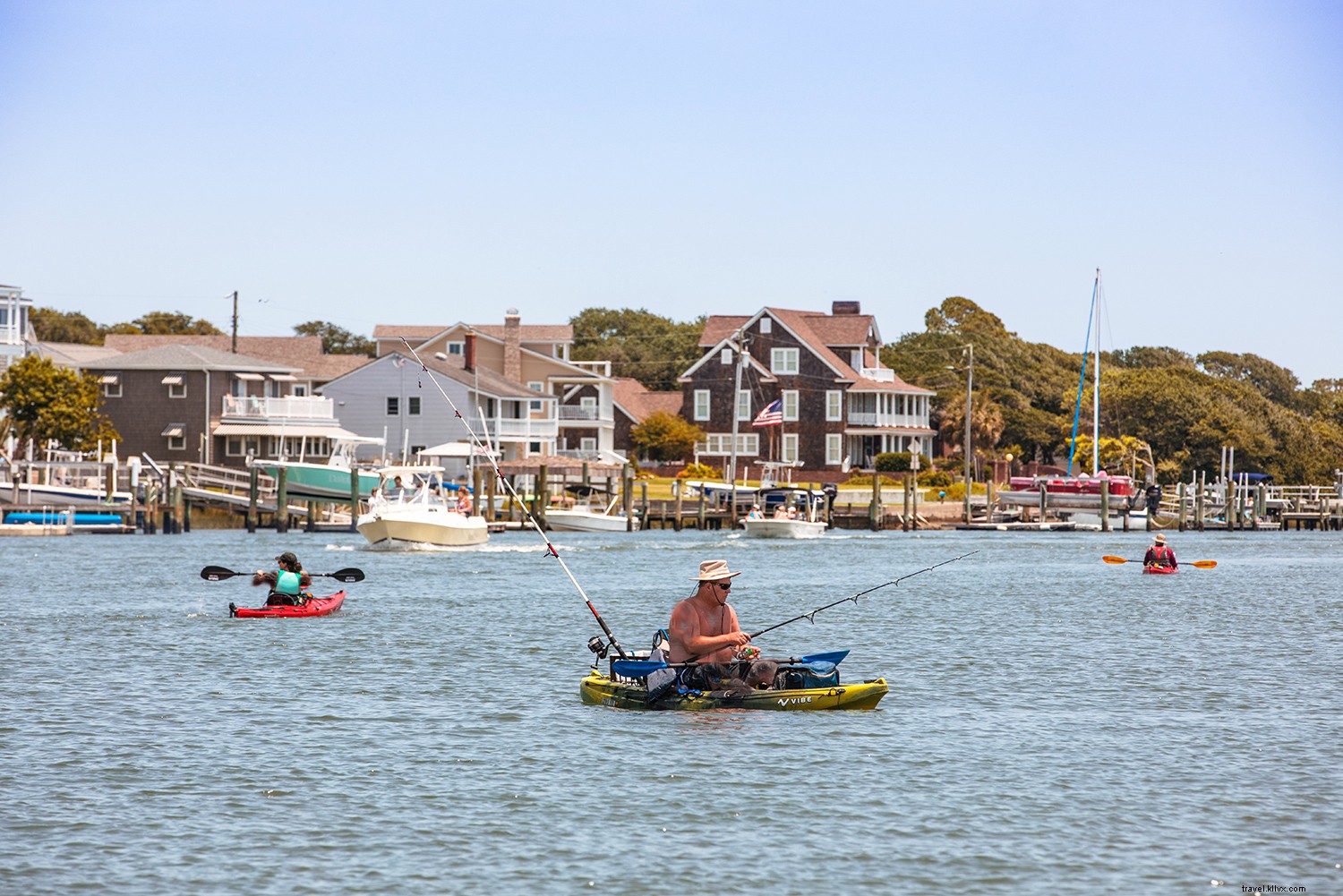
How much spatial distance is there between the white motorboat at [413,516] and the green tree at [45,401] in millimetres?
25978

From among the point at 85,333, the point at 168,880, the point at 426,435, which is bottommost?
the point at 168,880

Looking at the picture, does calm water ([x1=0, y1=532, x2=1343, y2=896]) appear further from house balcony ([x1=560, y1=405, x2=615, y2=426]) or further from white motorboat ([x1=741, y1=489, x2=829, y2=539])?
house balcony ([x1=560, y1=405, x2=615, y2=426])

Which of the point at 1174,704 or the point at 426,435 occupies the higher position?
the point at 426,435

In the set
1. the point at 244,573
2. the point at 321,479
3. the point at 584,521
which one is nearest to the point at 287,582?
the point at 244,573

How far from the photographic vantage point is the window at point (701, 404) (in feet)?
349

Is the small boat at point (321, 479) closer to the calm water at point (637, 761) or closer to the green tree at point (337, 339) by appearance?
the calm water at point (637, 761)

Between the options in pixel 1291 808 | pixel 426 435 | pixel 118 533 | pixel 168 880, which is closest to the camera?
pixel 168 880

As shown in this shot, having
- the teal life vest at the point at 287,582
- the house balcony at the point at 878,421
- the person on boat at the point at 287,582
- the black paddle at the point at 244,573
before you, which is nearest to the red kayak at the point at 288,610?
the person on boat at the point at 287,582

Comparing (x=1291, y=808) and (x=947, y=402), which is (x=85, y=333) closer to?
(x=947, y=402)

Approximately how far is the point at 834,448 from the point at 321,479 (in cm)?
4111

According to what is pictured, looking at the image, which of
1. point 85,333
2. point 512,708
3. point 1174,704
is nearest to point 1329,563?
point 1174,704

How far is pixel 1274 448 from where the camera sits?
114 m

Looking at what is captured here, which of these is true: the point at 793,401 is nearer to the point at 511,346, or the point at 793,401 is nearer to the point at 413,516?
the point at 511,346

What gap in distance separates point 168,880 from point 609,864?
3.80 meters
